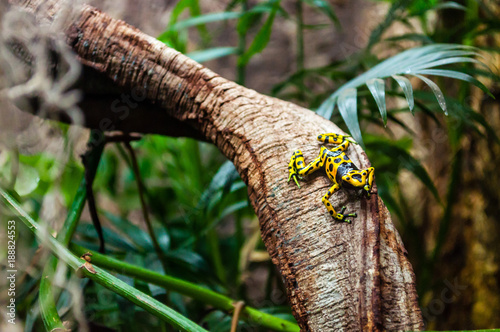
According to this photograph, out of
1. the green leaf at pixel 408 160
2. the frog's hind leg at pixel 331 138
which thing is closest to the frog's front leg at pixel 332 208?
the frog's hind leg at pixel 331 138

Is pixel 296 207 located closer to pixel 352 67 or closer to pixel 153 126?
pixel 153 126

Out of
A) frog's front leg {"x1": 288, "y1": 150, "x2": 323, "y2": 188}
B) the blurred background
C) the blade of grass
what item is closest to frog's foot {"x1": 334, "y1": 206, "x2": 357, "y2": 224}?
frog's front leg {"x1": 288, "y1": 150, "x2": 323, "y2": 188}

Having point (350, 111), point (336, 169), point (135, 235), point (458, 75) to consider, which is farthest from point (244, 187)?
point (458, 75)

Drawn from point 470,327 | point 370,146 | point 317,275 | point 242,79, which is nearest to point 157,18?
point 242,79

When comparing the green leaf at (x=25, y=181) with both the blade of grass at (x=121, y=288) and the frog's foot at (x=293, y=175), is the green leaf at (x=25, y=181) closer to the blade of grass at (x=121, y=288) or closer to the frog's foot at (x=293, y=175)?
the blade of grass at (x=121, y=288)

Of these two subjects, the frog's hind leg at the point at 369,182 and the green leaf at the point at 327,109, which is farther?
the green leaf at the point at 327,109

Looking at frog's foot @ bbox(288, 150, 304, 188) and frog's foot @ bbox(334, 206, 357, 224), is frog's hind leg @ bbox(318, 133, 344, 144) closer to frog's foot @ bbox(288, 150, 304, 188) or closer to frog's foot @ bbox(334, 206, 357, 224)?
frog's foot @ bbox(288, 150, 304, 188)

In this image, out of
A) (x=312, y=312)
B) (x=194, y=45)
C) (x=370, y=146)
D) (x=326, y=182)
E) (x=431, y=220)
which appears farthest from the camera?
(x=194, y=45)
